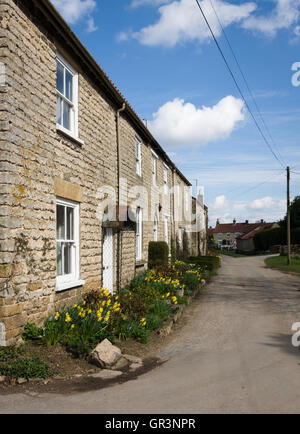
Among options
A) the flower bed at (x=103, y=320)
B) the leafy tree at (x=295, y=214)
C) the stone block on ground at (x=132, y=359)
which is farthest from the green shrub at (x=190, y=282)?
the leafy tree at (x=295, y=214)

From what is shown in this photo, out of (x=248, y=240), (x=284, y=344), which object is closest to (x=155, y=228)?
(x=284, y=344)

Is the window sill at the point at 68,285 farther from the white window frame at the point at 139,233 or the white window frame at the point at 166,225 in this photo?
the white window frame at the point at 166,225

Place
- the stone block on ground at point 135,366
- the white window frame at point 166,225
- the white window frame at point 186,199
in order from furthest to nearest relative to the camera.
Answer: the white window frame at point 186,199 < the white window frame at point 166,225 < the stone block on ground at point 135,366

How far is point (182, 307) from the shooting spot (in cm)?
1041

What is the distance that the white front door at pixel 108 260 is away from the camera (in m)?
10.5

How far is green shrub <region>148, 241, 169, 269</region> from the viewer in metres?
15.5

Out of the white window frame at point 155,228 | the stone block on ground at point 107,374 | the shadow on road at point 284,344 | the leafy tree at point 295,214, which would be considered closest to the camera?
the stone block on ground at point 107,374

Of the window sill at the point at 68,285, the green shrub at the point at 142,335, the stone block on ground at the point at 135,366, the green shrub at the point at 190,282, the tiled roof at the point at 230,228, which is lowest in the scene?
the stone block on ground at the point at 135,366

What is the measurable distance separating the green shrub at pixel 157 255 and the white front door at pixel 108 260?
466 cm

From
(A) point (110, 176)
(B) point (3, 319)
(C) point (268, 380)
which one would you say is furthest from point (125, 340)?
(A) point (110, 176)

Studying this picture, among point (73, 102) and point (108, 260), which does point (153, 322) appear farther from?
point (73, 102)

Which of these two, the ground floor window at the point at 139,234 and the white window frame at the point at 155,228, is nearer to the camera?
the ground floor window at the point at 139,234

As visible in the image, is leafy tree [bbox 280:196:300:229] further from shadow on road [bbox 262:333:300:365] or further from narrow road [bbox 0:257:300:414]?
→ shadow on road [bbox 262:333:300:365]
